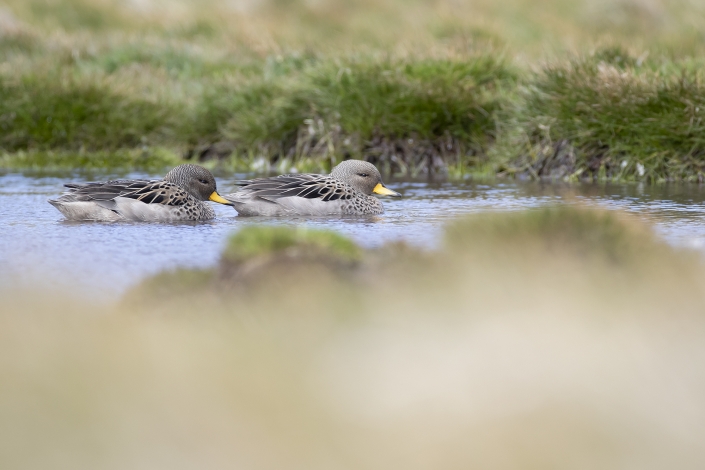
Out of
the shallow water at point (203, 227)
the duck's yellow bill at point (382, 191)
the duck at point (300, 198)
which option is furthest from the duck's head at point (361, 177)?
the duck at point (300, 198)

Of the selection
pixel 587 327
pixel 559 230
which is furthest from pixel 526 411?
pixel 559 230

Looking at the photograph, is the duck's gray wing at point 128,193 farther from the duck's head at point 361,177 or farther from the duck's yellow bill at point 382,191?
the duck's yellow bill at point 382,191

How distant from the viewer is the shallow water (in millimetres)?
5750

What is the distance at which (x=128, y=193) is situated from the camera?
7562mm

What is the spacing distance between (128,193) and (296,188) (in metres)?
1.27

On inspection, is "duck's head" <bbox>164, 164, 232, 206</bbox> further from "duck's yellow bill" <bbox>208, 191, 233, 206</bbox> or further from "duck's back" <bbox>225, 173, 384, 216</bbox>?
"duck's back" <bbox>225, 173, 384, 216</bbox>

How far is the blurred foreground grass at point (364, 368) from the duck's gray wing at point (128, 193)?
201 cm

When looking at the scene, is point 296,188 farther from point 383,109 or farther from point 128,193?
point 383,109

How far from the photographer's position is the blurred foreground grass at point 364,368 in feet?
10.6

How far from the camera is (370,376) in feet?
12.6

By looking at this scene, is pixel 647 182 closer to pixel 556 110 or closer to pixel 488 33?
pixel 556 110

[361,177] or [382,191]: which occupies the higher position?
[361,177]

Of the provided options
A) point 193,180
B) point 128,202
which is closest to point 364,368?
point 128,202

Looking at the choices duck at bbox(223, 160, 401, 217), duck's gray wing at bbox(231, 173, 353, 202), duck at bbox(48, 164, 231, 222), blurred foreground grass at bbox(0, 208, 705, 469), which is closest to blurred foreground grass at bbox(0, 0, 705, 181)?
duck at bbox(223, 160, 401, 217)
